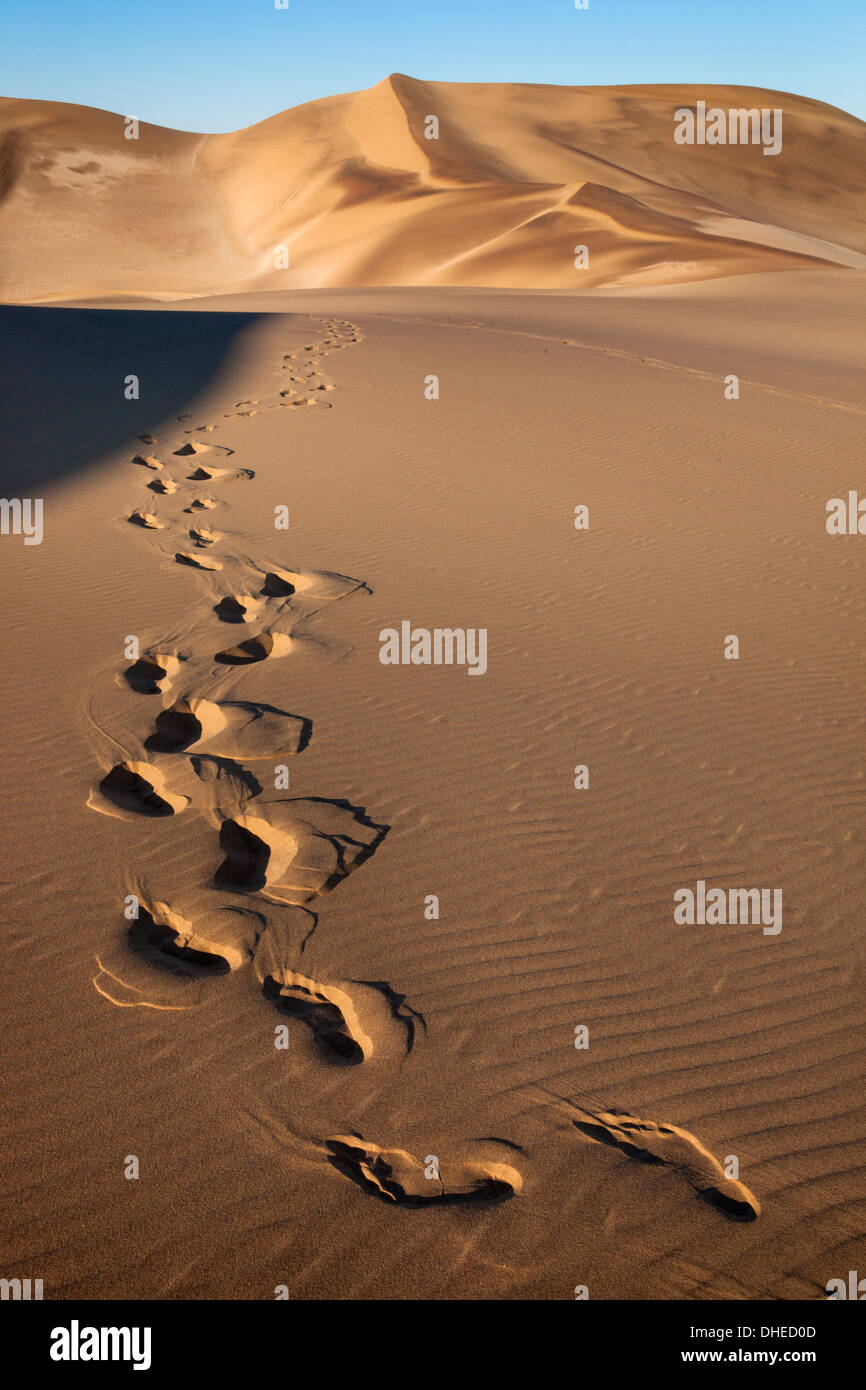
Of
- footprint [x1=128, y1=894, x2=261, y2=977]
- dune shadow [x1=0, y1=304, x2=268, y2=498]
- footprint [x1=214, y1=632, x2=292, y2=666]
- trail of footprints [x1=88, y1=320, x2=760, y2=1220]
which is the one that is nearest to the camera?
trail of footprints [x1=88, y1=320, x2=760, y2=1220]

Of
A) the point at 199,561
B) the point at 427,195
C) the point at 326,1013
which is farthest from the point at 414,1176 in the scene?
the point at 427,195

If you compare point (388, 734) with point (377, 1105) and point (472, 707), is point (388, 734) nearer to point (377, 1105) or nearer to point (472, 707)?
point (472, 707)

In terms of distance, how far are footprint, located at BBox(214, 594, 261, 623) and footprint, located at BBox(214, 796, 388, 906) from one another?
2.12 m

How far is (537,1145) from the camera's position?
267 centimetres

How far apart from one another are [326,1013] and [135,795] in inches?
64.4

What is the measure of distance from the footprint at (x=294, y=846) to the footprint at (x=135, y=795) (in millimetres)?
338

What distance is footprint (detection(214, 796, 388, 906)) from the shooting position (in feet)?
11.9

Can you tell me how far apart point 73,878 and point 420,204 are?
45873mm
